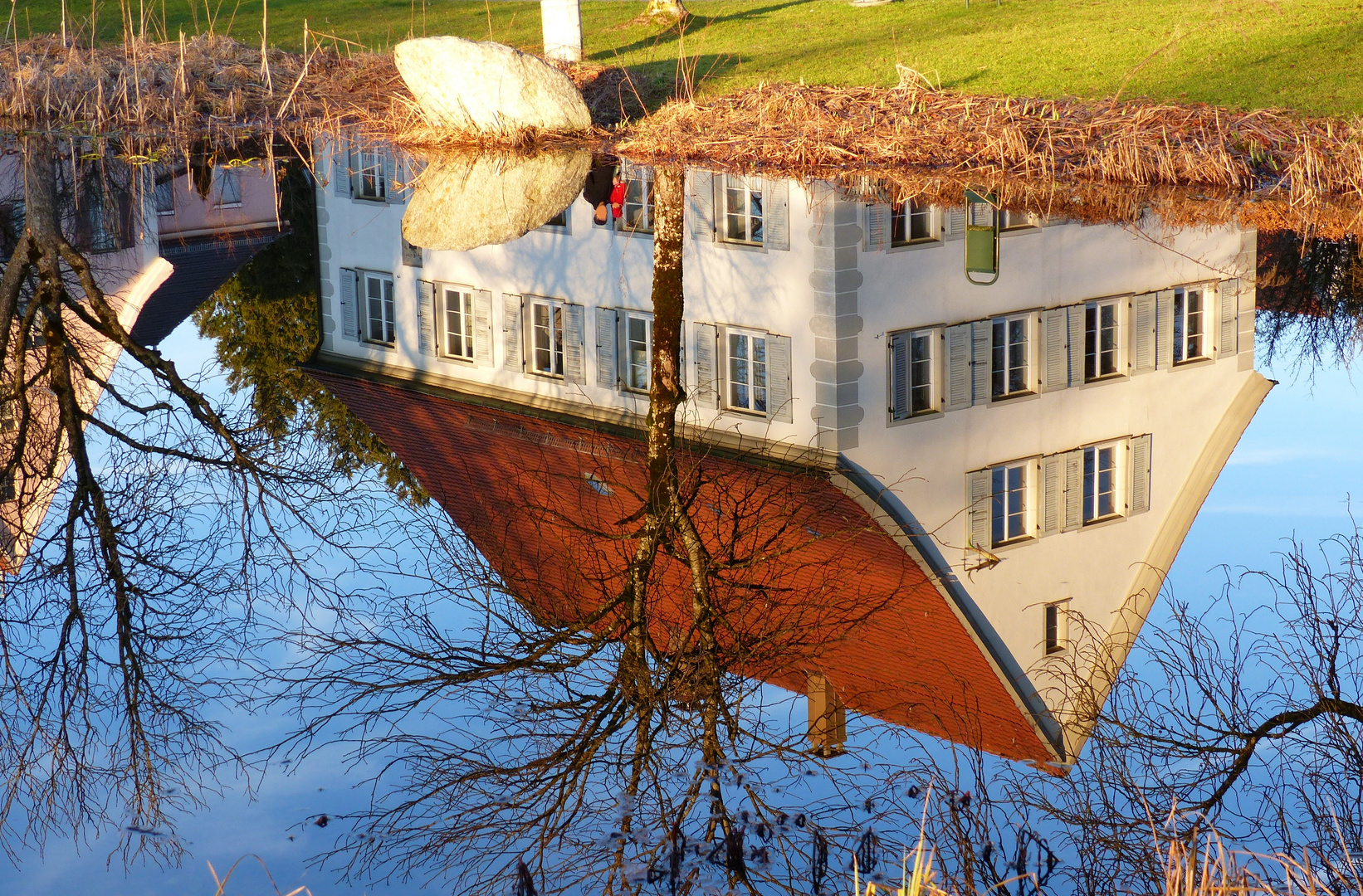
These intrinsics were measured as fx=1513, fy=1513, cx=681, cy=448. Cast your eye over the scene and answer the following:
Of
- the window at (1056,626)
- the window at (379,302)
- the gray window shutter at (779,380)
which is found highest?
the window at (379,302)

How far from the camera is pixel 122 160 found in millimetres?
17391

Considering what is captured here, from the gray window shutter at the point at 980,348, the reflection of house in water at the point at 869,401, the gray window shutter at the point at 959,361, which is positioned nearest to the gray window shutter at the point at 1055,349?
the reflection of house in water at the point at 869,401

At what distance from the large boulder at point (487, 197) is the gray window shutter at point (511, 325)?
0.73 metres

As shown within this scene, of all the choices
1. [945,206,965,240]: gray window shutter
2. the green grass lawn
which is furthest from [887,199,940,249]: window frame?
the green grass lawn

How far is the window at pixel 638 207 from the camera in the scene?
1517 centimetres

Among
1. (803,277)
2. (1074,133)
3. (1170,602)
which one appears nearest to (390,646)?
(1170,602)

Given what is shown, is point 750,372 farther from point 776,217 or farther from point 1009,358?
point 776,217

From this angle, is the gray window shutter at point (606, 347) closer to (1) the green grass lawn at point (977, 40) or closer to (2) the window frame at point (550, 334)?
(2) the window frame at point (550, 334)

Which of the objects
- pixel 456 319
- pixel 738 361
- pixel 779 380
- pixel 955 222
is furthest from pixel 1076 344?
pixel 456 319

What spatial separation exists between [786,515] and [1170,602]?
2399 mm

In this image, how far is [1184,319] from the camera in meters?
11.7

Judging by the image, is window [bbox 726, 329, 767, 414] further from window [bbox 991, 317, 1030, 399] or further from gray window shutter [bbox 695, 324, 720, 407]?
window [bbox 991, 317, 1030, 399]

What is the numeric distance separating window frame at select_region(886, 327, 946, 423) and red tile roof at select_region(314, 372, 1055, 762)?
1.78 m

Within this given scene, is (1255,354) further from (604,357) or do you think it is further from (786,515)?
(604,357)
